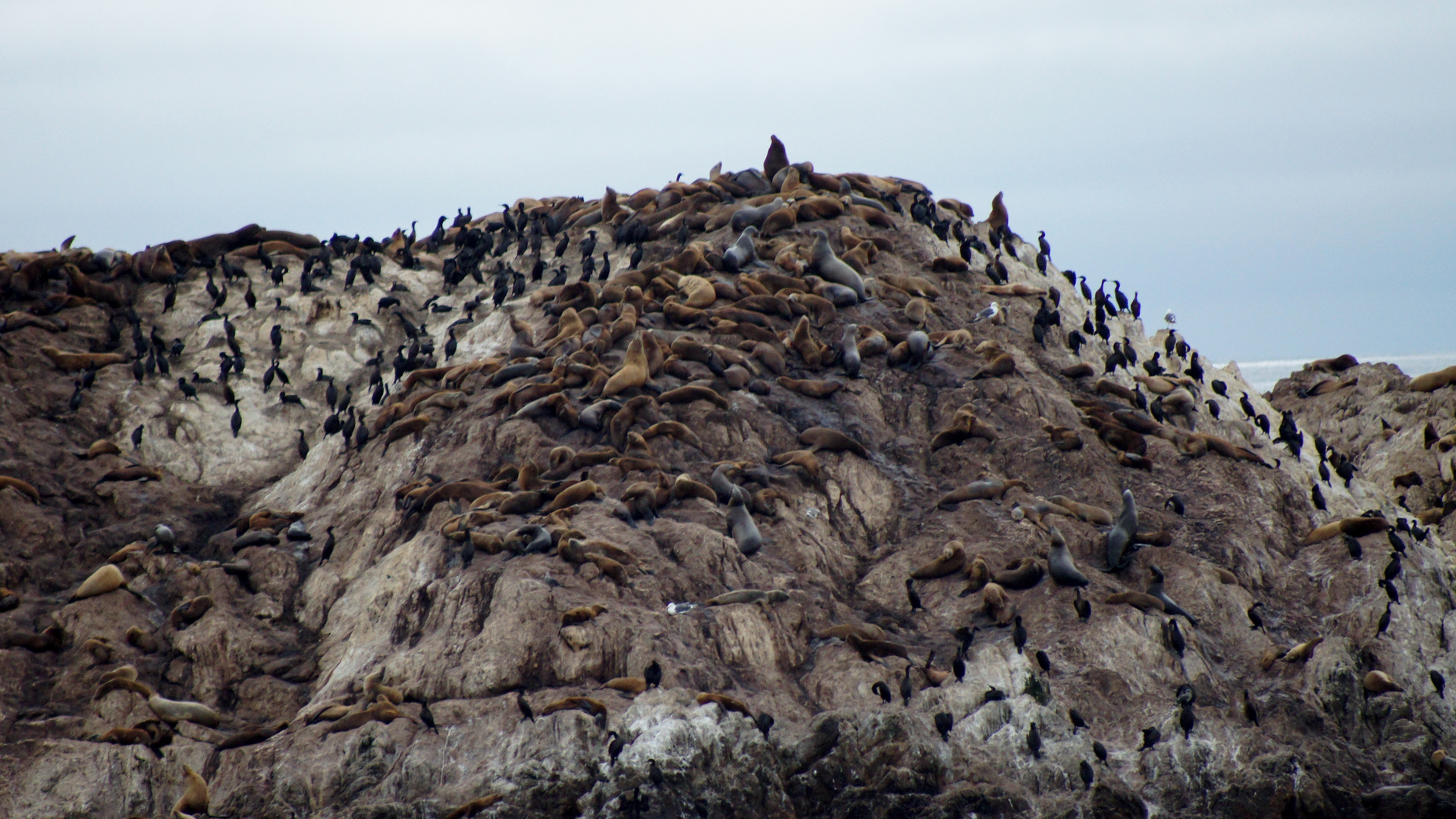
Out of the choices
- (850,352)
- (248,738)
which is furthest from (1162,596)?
(248,738)

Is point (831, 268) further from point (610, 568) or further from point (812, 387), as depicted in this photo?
point (610, 568)

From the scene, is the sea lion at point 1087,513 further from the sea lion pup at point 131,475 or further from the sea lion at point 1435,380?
the sea lion at point 1435,380

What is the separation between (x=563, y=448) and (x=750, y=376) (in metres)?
3.40

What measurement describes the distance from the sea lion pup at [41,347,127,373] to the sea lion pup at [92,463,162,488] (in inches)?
120

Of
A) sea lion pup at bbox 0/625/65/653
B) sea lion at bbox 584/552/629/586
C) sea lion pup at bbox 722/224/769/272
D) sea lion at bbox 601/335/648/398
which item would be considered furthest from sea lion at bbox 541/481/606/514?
sea lion pup at bbox 722/224/769/272

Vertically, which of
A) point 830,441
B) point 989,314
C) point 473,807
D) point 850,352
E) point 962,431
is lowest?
point 473,807

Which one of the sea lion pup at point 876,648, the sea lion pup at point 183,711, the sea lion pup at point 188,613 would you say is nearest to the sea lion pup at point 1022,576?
the sea lion pup at point 876,648

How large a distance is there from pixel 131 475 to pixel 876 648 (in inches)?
476

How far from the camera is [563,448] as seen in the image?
53.8 ft

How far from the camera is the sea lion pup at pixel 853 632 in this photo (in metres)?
13.8

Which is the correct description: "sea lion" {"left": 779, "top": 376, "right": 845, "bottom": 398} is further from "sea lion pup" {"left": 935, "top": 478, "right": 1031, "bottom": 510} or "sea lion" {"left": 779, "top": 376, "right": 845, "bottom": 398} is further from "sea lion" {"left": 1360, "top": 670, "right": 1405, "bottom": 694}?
"sea lion" {"left": 1360, "top": 670, "right": 1405, "bottom": 694}

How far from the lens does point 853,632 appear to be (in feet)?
45.4

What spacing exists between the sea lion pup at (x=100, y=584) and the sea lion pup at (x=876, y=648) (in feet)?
31.3

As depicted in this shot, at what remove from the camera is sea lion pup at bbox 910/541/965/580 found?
15.2 metres
